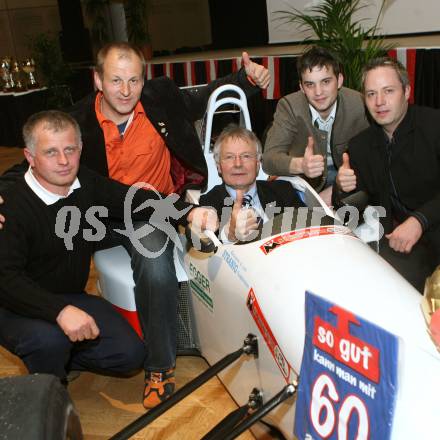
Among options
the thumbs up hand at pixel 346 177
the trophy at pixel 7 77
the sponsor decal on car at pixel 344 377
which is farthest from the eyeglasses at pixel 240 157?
the trophy at pixel 7 77

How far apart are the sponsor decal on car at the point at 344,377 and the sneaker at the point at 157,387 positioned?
2.91ft

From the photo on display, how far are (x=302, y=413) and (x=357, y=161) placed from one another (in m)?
1.32

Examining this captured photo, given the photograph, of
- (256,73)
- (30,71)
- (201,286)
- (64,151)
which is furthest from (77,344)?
(30,71)

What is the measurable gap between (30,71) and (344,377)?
23.8 feet

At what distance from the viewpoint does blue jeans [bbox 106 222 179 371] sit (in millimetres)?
2383

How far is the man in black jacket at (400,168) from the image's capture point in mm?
2365

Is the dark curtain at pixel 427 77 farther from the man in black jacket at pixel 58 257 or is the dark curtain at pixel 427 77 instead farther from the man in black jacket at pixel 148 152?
the man in black jacket at pixel 58 257

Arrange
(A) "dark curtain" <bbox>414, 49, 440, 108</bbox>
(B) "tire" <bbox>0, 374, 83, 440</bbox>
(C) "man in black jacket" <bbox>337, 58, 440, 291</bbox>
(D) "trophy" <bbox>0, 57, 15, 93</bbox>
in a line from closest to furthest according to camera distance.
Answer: (B) "tire" <bbox>0, 374, 83, 440</bbox> < (C) "man in black jacket" <bbox>337, 58, 440, 291</bbox> < (A) "dark curtain" <bbox>414, 49, 440, 108</bbox> < (D) "trophy" <bbox>0, 57, 15, 93</bbox>

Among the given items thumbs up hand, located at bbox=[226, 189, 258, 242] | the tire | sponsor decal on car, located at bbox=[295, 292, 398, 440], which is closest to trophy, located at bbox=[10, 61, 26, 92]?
thumbs up hand, located at bbox=[226, 189, 258, 242]

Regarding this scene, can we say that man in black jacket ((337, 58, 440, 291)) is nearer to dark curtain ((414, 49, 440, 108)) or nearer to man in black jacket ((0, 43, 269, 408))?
man in black jacket ((0, 43, 269, 408))

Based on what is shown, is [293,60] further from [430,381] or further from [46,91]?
[430,381]

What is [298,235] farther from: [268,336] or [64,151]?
[64,151]

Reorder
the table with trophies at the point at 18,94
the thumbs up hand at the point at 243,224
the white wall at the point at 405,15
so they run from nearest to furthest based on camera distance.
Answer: the thumbs up hand at the point at 243,224 → the white wall at the point at 405,15 → the table with trophies at the point at 18,94

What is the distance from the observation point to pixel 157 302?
7.80 feet
